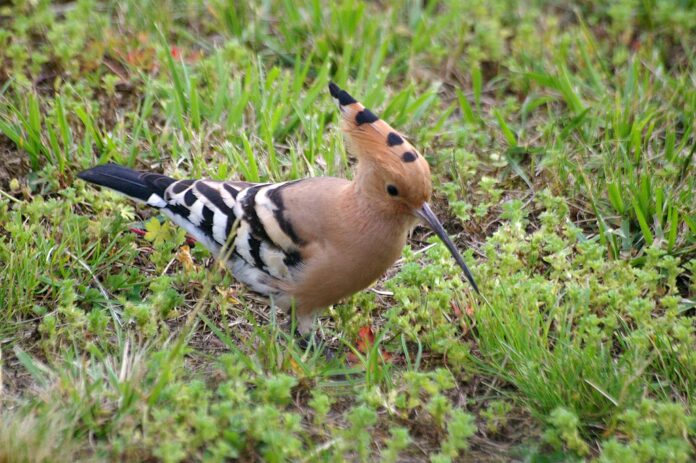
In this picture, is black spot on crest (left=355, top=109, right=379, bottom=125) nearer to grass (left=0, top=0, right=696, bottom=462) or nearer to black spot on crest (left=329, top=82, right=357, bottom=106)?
black spot on crest (left=329, top=82, right=357, bottom=106)

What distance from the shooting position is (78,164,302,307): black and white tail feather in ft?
10.0

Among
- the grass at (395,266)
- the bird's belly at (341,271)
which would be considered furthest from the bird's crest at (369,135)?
the grass at (395,266)

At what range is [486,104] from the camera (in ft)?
14.5

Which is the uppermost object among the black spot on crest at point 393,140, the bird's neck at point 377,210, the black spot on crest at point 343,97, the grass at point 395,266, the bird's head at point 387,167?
the black spot on crest at point 343,97

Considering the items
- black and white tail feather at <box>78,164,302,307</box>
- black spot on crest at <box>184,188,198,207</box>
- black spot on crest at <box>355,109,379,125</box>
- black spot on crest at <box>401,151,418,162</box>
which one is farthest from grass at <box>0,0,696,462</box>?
black spot on crest at <box>355,109,379,125</box>

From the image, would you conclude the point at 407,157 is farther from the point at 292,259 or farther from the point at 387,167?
the point at 292,259

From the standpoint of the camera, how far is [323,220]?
3.01 meters

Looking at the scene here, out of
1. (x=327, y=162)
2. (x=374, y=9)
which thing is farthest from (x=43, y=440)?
(x=374, y=9)

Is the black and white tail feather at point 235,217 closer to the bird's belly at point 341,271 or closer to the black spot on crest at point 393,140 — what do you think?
the bird's belly at point 341,271

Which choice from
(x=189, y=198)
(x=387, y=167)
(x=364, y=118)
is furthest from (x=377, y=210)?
(x=189, y=198)

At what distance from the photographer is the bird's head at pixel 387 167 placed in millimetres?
2867

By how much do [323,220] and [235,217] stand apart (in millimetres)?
315

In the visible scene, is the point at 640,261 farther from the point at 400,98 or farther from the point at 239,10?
the point at 239,10

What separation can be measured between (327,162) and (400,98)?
54 centimetres
